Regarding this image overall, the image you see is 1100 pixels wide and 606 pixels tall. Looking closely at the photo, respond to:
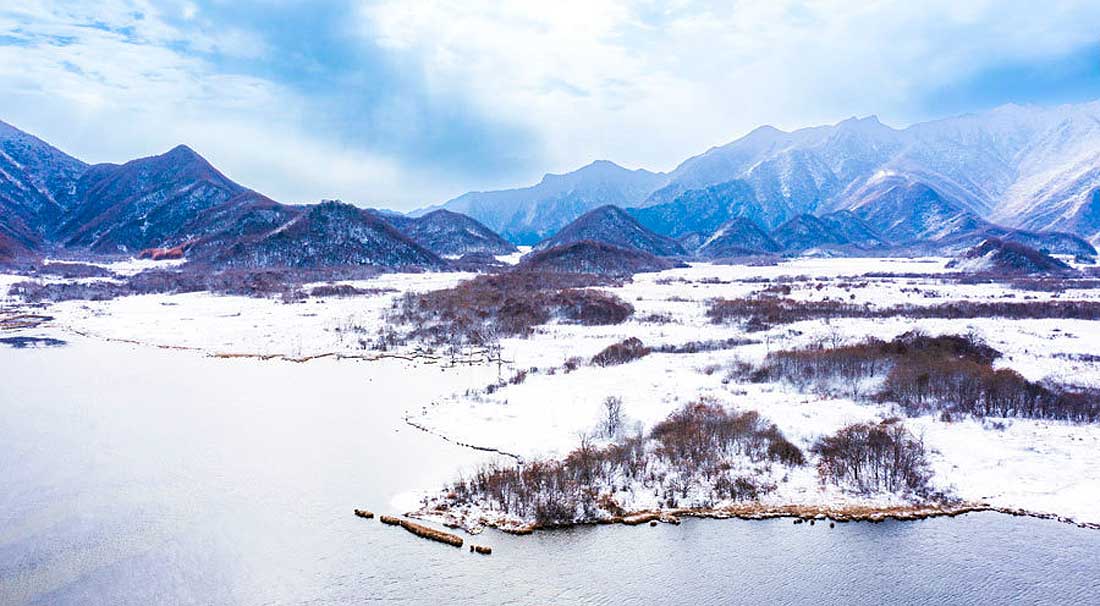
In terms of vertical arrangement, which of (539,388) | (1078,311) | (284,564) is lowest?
(284,564)

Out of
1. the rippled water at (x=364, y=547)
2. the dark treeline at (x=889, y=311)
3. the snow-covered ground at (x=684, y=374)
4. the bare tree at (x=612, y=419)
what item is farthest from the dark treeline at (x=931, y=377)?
the dark treeline at (x=889, y=311)

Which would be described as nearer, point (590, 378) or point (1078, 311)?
point (590, 378)

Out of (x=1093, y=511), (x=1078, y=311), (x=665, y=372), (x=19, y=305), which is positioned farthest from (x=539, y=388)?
(x=19, y=305)

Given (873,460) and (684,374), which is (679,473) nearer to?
(873,460)

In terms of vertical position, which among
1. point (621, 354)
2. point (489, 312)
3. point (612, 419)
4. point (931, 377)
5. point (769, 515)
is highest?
point (489, 312)

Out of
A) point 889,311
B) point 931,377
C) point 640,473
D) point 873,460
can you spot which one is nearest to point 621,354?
point 931,377

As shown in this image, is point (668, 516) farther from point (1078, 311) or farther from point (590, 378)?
point (1078, 311)
